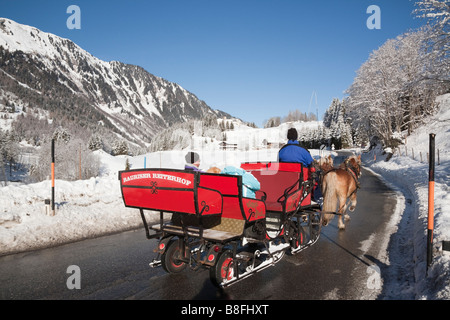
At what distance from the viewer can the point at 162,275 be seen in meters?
5.41

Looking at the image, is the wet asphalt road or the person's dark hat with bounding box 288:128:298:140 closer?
the wet asphalt road

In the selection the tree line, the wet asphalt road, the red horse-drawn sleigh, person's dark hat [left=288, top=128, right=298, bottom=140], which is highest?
the tree line

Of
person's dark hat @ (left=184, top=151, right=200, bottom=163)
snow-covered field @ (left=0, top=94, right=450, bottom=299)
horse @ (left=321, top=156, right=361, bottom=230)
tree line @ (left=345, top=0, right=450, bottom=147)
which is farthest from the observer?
tree line @ (left=345, top=0, right=450, bottom=147)

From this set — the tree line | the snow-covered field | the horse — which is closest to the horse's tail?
the horse

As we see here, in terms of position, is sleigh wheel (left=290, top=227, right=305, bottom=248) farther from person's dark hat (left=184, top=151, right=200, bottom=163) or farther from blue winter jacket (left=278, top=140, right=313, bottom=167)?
person's dark hat (left=184, top=151, right=200, bottom=163)

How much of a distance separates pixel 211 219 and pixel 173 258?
3.12 feet

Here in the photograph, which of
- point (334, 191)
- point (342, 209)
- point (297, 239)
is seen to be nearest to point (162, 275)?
point (297, 239)

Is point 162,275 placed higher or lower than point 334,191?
lower

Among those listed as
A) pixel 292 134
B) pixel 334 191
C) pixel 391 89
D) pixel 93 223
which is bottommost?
pixel 93 223

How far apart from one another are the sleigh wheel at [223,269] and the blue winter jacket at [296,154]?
315 cm

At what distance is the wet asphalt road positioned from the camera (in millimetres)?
4668

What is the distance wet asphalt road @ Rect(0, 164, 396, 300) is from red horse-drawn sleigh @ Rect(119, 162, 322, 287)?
0.88 feet

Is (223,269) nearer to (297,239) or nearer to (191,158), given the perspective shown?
(191,158)

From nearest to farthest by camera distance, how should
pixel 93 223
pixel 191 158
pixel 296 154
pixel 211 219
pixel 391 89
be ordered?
1. pixel 211 219
2. pixel 191 158
3. pixel 296 154
4. pixel 93 223
5. pixel 391 89
